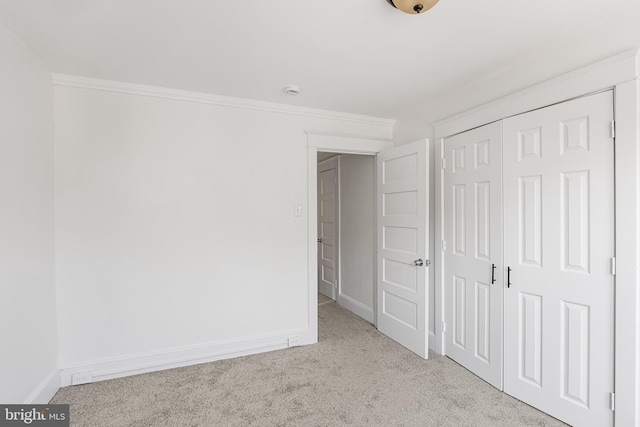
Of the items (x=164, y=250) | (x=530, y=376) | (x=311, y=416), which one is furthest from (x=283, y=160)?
(x=530, y=376)

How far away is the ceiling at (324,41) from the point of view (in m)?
1.62

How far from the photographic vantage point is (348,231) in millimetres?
4297

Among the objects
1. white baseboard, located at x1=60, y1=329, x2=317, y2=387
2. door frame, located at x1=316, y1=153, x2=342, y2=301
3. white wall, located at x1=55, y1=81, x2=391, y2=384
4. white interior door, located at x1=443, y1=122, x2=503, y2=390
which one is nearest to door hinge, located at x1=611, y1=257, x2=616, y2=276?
white interior door, located at x1=443, y1=122, x2=503, y2=390

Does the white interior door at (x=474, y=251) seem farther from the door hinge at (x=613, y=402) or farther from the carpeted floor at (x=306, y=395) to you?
the door hinge at (x=613, y=402)

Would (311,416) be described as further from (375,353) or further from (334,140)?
(334,140)

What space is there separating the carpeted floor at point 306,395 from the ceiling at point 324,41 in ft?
7.43

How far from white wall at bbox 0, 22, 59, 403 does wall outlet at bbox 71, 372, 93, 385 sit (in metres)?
0.11

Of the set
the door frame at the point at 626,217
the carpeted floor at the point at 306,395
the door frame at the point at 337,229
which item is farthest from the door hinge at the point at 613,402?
the door frame at the point at 337,229

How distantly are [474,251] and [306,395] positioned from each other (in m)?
1.73

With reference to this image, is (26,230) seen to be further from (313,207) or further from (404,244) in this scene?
(404,244)

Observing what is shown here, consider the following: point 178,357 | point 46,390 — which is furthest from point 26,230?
point 178,357

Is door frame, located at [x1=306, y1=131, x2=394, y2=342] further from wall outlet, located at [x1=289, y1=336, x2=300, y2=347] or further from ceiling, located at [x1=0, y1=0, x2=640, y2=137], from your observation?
ceiling, located at [x1=0, y1=0, x2=640, y2=137]

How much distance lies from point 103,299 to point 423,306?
270cm

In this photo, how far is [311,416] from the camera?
202 cm
